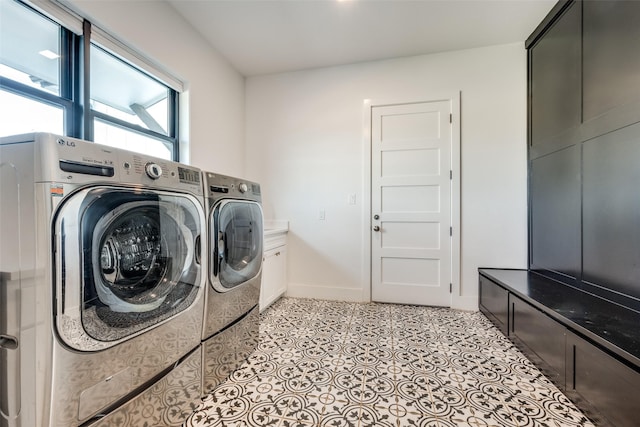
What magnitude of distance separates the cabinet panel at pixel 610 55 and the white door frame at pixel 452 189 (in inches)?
38.6

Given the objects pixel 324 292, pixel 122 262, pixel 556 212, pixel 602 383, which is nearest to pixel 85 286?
pixel 122 262

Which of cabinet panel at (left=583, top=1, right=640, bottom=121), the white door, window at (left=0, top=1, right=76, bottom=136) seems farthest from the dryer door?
cabinet panel at (left=583, top=1, right=640, bottom=121)

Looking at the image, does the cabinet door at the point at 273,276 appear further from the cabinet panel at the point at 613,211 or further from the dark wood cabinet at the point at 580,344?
the cabinet panel at the point at 613,211

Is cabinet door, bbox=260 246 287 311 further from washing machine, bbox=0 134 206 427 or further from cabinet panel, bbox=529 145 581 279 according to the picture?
cabinet panel, bbox=529 145 581 279

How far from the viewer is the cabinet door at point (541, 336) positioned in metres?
1.52

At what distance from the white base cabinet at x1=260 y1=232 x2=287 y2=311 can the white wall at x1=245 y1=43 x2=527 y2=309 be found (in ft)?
0.47

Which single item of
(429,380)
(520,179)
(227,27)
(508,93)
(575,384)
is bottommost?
(429,380)

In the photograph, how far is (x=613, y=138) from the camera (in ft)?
5.44

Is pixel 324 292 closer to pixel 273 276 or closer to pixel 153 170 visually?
pixel 273 276

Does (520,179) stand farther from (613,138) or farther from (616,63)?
(616,63)

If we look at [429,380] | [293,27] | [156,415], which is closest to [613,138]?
[429,380]

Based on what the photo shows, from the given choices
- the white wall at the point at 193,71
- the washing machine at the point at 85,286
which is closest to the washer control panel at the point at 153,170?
the washing machine at the point at 85,286

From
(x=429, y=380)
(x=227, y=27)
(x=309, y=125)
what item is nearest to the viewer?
(x=429, y=380)

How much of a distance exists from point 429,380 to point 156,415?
1.43m
